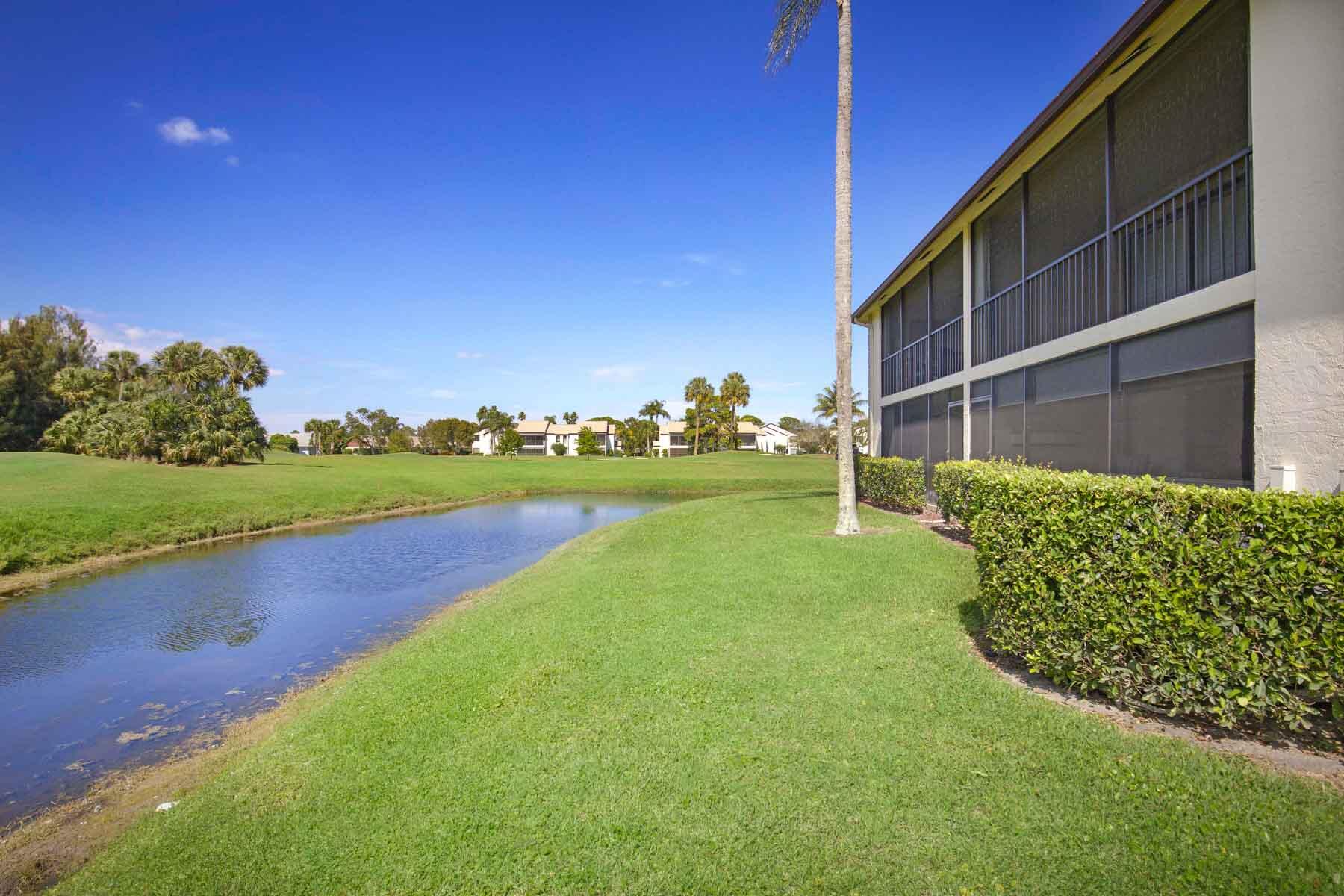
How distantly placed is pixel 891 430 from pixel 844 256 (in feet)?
29.1

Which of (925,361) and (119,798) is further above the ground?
(925,361)

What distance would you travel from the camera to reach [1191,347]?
6.85 metres

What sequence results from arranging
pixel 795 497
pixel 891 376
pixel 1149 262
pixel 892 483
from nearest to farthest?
pixel 1149 262
pixel 892 483
pixel 891 376
pixel 795 497

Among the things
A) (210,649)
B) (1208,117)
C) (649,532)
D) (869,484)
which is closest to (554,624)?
(210,649)

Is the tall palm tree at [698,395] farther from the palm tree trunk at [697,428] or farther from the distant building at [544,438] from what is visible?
the distant building at [544,438]

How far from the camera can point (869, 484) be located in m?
18.2

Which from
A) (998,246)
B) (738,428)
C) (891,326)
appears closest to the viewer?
(998,246)

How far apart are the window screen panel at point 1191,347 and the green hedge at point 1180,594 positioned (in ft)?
9.03

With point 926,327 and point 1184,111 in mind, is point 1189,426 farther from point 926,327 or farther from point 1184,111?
point 926,327

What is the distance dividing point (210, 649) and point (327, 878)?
752 centimetres

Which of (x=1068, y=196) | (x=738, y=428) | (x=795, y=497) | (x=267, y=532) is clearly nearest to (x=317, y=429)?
(x=738, y=428)

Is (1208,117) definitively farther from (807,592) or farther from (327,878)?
(327,878)

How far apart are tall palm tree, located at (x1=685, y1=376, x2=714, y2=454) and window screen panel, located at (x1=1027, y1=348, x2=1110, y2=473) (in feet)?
249

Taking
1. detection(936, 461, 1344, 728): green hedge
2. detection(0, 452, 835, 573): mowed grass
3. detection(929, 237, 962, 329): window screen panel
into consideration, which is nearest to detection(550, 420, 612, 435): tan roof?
detection(0, 452, 835, 573): mowed grass
